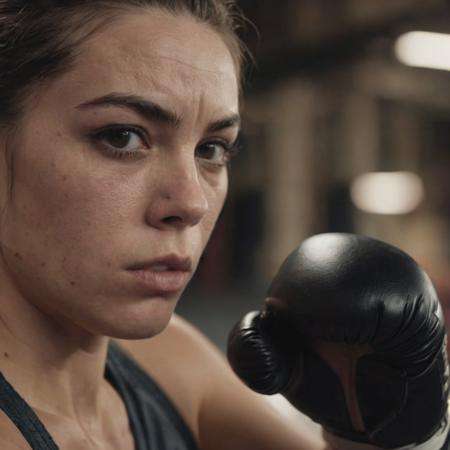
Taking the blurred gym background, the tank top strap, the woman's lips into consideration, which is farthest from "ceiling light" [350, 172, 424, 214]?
the tank top strap

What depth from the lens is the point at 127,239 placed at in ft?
3.39

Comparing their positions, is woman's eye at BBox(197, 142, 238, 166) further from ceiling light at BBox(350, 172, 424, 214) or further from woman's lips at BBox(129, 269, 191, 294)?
ceiling light at BBox(350, 172, 424, 214)

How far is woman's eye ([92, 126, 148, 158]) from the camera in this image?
3.40ft

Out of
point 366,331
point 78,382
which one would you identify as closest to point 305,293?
point 366,331

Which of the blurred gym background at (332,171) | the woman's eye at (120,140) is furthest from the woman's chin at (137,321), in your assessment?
the blurred gym background at (332,171)

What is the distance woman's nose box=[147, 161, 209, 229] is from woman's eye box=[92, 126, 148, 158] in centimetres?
6

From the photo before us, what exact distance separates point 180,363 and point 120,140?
623 millimetres

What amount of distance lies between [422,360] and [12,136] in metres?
0.69

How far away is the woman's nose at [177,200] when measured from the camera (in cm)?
104

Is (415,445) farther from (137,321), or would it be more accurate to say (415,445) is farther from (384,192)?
(384,192)

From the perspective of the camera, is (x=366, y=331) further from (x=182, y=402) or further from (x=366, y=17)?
(x=366, y=17)

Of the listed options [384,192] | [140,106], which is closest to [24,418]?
[140,106]

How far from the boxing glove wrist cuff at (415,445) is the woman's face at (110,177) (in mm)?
375

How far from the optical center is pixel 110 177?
1.03 meters
